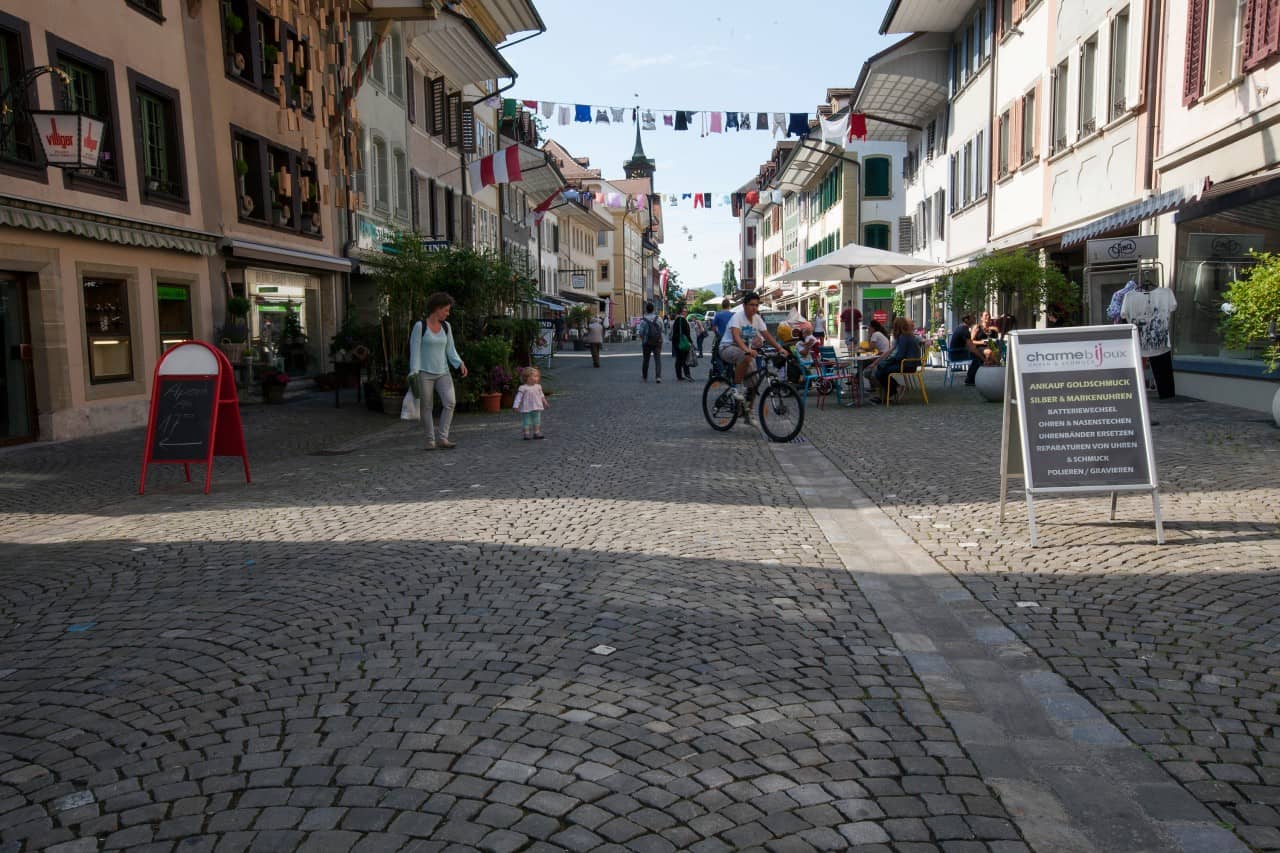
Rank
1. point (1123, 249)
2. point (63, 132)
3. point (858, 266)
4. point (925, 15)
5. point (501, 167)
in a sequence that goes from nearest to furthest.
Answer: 1. point (63, 132)
2. point (1123, 249)
3. point (858, 266)
4. point (501, 167)
5. point (925, 15)

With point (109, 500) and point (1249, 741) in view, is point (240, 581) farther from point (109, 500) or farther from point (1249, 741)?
point (1249, 741)

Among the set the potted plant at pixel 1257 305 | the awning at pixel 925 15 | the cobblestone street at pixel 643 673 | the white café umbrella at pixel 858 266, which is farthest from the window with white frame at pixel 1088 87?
the cobblestone street at pixel 643 673

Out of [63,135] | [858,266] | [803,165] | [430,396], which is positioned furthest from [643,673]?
[803,165]

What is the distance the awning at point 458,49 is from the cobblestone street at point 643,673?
21733 mm

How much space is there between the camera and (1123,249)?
15492mm

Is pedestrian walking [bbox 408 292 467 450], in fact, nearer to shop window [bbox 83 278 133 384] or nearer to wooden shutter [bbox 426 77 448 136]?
shop window [bbox 83 278 133 384]

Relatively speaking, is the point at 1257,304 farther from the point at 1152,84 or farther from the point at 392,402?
the point at 392,402

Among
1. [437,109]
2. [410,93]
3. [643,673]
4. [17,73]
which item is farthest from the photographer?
[437,109]

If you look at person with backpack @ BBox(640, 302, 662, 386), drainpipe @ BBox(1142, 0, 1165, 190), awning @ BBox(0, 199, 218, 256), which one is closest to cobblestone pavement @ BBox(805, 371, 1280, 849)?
drainpipe @ BBox(1142, 0, 1165, 190)

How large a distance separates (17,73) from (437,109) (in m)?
19.2

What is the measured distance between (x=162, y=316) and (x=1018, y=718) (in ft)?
52.5

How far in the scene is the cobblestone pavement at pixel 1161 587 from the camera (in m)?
3.31

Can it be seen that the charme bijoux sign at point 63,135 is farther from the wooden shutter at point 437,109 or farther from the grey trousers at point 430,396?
the wooden shutter at point 437,109

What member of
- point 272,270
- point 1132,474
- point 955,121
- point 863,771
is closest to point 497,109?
point 955,121
